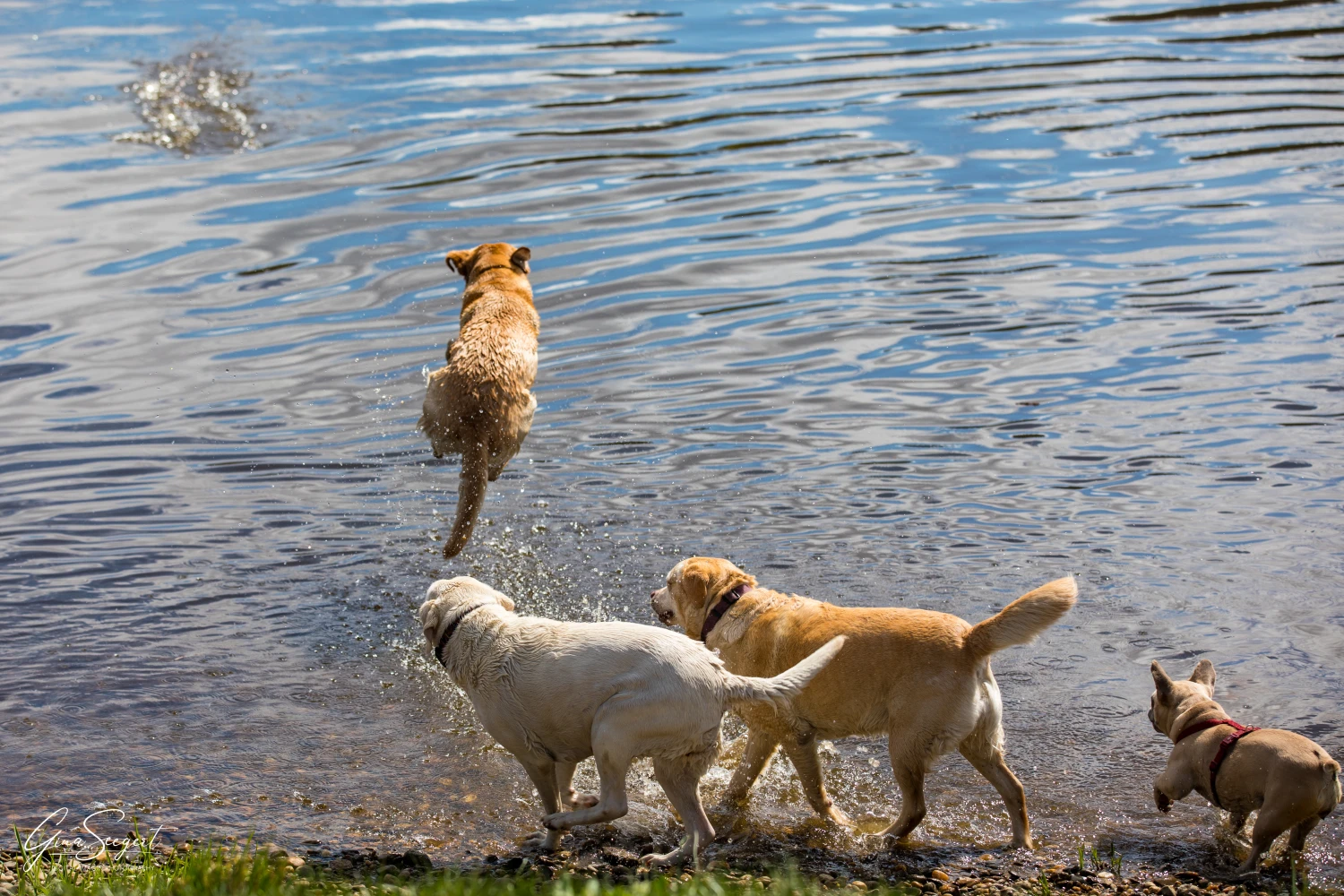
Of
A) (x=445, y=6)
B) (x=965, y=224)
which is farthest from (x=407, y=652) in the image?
(x=445, y=6)

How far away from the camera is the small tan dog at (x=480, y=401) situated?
797cm

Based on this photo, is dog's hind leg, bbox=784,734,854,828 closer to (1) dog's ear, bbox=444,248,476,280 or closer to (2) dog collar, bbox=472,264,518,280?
(2) dog collar, bbox=472,264,518,280

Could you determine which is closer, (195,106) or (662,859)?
(662,859)

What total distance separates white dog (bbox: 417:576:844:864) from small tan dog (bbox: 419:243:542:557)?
2.06 m

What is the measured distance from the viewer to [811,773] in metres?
6.17

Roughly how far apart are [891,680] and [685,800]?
3.38 feet

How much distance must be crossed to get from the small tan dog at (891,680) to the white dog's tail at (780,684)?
1.55 ft

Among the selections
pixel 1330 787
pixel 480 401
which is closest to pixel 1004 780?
→ pixel 1330 787

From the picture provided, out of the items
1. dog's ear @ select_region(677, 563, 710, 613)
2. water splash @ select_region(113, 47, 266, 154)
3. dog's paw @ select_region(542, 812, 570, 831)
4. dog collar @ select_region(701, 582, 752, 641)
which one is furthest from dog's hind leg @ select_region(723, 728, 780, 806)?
water splash @ select_region(113, 47, 266, 154)

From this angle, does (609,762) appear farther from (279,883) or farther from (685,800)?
(279,883)

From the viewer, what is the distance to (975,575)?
822 cm

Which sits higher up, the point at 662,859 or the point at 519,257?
the point at 519,257

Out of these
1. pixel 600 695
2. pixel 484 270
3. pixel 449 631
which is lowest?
pixel 600 695

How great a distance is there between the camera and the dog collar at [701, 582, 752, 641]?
650 centimetres
